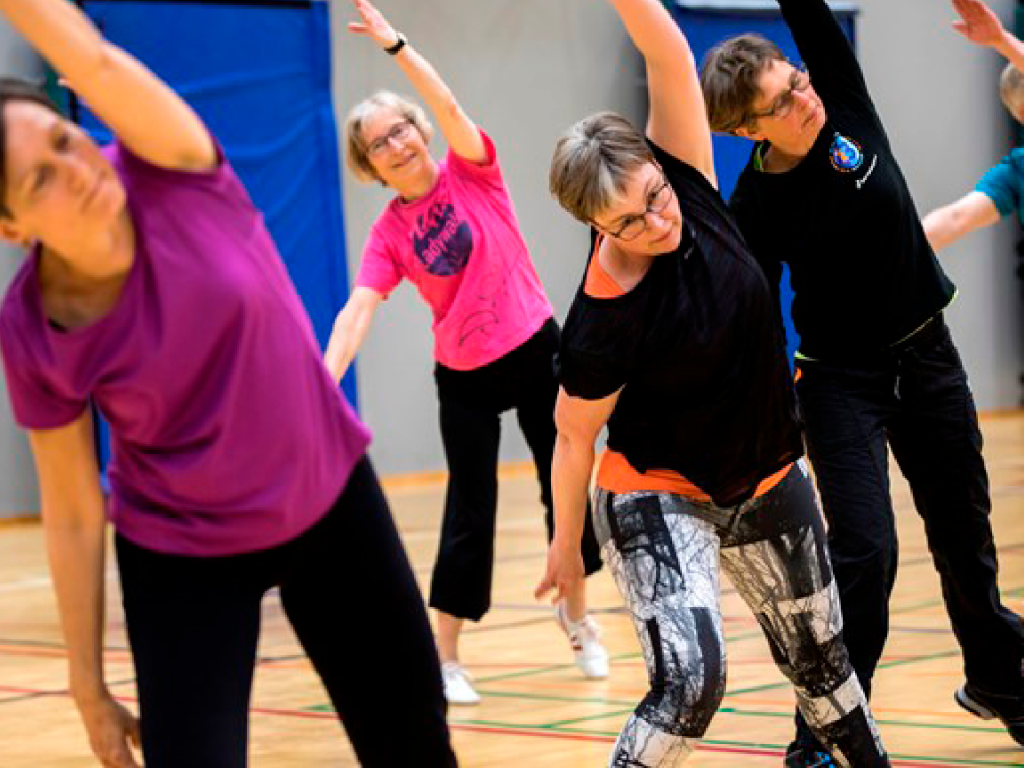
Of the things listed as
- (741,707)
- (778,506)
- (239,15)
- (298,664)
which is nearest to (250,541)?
(778,506)

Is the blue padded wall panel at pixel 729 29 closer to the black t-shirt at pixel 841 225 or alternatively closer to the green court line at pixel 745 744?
the green court line at pixel 745 744

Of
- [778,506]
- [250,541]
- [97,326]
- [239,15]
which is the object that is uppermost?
[97,326]

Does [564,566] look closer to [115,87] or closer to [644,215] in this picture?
[644,215]

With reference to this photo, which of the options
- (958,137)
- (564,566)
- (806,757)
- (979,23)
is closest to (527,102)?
(958,137)

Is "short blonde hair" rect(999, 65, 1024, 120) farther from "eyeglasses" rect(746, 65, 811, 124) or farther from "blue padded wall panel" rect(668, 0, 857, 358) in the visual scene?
"blue padded wall panel" rect(668, 0, 857, 358)

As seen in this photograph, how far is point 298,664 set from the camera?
5469mm

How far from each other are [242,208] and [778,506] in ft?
4.01

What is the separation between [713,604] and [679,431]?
31cm

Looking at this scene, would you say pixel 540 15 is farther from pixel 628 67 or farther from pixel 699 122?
pixel 699 122

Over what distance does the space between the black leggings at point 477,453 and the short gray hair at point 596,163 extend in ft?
6.47

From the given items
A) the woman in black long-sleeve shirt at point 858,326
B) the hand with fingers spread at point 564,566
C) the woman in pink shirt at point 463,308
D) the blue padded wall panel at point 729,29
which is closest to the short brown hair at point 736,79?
the woman in black long-sleeve shirt at point 858,326

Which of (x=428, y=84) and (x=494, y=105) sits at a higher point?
(x=428, y=84)

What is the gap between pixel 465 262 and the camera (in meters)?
4.71

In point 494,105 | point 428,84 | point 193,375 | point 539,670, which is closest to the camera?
point 193,375
